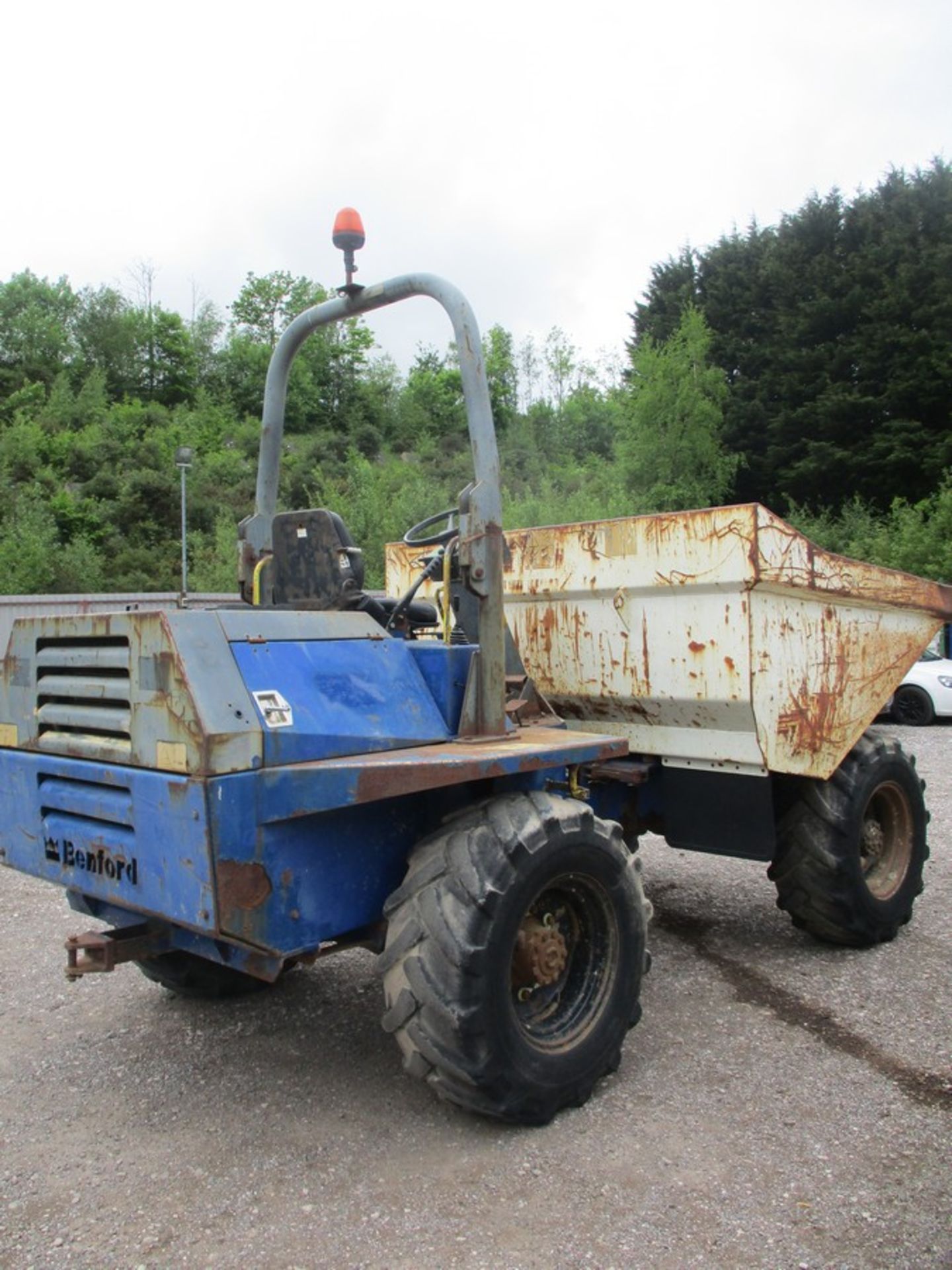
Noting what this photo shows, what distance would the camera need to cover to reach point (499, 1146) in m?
3.36

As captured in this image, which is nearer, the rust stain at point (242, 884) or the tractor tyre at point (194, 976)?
the rust stain at point (242, 884)

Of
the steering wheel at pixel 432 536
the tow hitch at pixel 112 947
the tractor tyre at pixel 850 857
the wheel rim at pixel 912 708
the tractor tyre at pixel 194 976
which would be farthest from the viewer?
the wheel rim at pixel 912 708

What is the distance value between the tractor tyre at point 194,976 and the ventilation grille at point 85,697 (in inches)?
48.8

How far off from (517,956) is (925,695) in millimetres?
12735

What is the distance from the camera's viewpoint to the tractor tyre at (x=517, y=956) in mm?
Result: 3283

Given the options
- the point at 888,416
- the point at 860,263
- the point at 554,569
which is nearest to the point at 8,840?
the point at 554,569

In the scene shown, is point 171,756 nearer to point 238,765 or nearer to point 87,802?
point 238,765

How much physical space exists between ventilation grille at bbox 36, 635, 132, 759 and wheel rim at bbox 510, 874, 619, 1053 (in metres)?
1.42

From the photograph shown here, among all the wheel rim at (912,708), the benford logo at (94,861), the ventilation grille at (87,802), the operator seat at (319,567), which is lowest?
the wheel rim at (912,708)

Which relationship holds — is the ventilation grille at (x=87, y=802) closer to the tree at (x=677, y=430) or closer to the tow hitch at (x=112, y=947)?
the tow hitch at (x=112, y=947)

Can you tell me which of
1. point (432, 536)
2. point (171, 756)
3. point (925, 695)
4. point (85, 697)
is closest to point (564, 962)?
point (171, 756)

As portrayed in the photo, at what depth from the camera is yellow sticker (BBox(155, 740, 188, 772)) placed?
304 centimetres

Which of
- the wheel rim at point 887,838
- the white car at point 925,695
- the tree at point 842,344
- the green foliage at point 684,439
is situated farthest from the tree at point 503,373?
the wheel rim at point 887,838

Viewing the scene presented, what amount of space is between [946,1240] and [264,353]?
5105cm
